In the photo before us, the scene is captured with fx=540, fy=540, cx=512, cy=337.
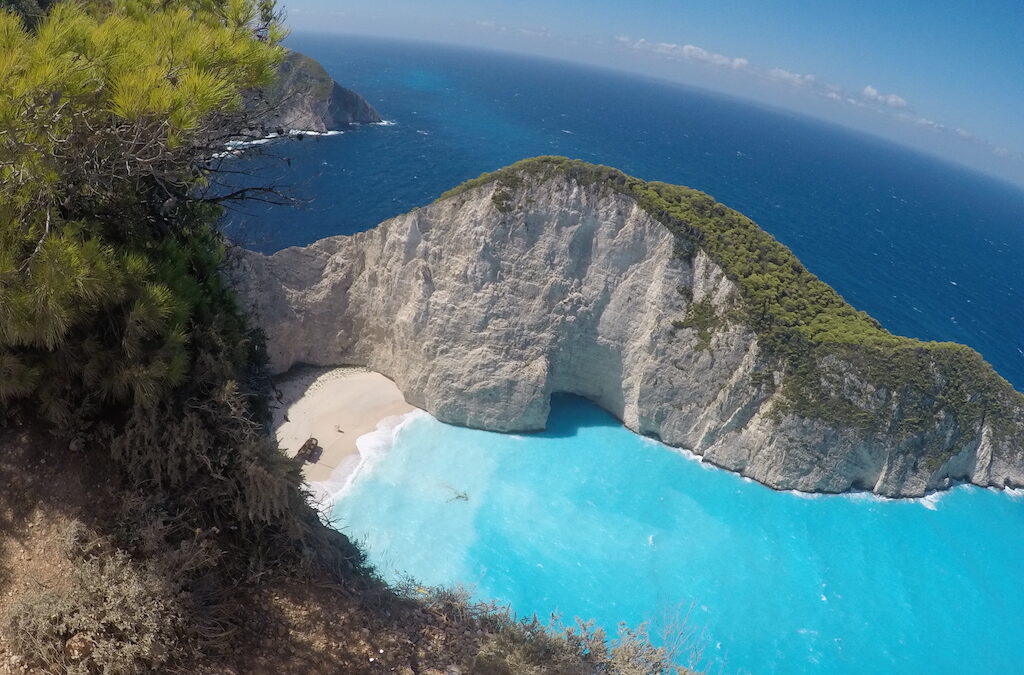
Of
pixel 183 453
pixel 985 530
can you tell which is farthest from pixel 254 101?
pixel 985 530

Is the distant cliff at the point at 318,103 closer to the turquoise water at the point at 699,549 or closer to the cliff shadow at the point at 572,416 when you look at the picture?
the cliff shadow at the point at 572,416

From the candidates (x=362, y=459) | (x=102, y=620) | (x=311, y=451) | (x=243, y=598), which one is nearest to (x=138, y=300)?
(x=102, y=620)

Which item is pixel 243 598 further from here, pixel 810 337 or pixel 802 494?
pixel 802 494

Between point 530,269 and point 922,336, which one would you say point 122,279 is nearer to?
point 530,269

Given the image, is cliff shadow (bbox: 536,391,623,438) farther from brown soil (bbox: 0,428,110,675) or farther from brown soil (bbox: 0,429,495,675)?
brown soil (bbox: 0,428,110,675)

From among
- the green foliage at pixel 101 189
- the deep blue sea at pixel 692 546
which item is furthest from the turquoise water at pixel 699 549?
the green foliage at pixel 101 189

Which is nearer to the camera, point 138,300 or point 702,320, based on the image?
point 138,300
